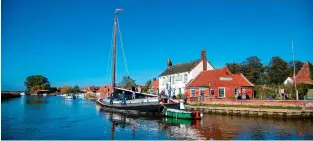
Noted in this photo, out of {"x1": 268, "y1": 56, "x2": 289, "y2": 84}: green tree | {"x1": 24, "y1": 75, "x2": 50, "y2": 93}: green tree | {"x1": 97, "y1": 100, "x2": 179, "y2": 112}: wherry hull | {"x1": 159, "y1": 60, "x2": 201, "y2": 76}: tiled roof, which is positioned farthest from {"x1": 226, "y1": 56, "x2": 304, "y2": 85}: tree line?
{"x1": 24, "y1": 75, "x2": 50, "y2": 93}: green tree

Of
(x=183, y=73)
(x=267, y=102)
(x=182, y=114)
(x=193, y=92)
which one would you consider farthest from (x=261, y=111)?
(x=183, y=73)

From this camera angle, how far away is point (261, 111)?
101 ft

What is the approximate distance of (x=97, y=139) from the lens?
1912 centimetres

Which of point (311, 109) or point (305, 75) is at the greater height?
point (305, 75)

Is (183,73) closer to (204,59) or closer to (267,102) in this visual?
(204,59)

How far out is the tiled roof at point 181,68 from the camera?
50356mm

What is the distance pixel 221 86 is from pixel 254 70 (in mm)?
40946

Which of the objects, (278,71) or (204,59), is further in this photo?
(278,71)

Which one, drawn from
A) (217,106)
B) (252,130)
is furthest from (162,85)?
(252,130)

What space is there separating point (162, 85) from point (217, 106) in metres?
25.5

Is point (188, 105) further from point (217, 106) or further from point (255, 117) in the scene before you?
point (255, 117)

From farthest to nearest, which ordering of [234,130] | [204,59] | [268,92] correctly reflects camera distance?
1. [204,59]
2. [268,92]
3. [234,130]

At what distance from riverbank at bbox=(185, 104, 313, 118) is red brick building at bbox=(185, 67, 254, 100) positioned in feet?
17.0

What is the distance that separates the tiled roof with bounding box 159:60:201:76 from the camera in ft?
165
